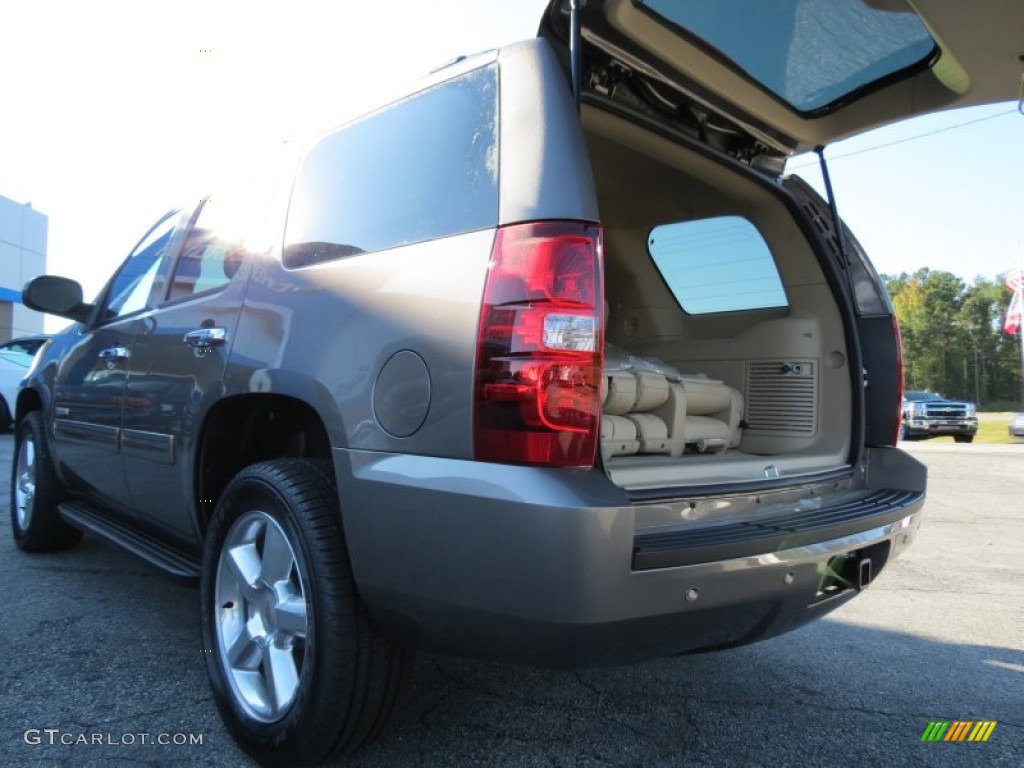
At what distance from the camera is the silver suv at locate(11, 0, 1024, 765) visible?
1.66 m

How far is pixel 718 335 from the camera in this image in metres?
3.82

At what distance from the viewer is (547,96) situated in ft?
6.01

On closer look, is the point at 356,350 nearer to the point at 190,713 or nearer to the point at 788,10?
the point at 190,713

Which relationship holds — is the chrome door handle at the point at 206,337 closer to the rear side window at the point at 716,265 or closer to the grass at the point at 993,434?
the rear side window at the point at 716,265

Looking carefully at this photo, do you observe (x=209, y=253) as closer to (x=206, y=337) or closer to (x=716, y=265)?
(x=206, y=337)

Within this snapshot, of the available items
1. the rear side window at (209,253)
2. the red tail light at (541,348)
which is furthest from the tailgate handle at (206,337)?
the red tail light at (541,348)

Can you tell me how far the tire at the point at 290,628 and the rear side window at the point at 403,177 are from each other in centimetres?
67

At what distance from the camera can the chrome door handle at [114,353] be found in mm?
3144

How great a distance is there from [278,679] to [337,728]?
302 mm

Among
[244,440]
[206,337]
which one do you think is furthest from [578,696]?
[206,337]

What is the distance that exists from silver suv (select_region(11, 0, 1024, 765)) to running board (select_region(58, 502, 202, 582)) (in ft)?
0.06

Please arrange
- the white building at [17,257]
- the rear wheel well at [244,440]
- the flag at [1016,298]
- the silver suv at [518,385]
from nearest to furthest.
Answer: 1. the silver suv at [518,385]
2. the rear wheel well at [244,440]
3. the white building at [17,257]
4. the flag at [1016,298]

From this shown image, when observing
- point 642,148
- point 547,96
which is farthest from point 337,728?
point 642,148

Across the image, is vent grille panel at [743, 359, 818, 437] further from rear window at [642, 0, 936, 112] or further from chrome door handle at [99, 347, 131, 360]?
chrome door handle at [99, 347, 131, 360]
